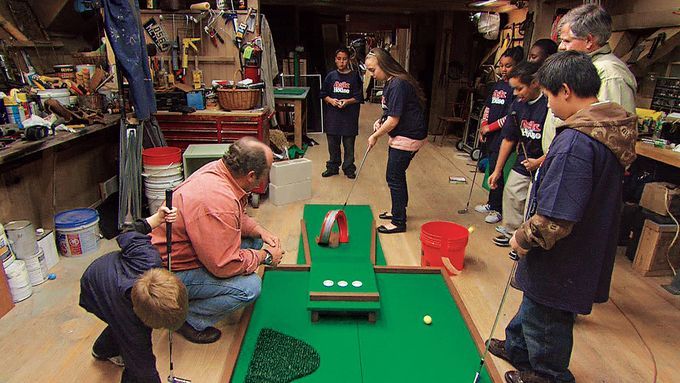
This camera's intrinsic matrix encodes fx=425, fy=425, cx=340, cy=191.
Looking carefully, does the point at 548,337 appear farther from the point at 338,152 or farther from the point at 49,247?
the point at 338,152

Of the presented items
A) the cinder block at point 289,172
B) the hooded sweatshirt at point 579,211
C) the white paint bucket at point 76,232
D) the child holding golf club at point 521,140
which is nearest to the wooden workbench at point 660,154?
the child holding golf club at point 521,140

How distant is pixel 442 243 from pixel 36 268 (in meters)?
2.67

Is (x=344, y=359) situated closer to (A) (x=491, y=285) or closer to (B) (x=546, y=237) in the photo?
(B) (x=546, y=237)

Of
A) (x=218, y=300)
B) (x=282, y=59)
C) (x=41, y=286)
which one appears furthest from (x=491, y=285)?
(x=282, y=59)

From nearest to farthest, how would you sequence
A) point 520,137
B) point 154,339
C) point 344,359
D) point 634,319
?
point 344,359 < point 154,339 < point 634,319 < point 520,137

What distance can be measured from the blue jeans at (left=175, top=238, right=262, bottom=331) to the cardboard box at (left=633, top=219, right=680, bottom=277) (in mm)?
2823

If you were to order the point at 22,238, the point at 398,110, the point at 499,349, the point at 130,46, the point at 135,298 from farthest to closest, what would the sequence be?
the point at 398,110 < the point at 130,46 < the point at 22,238 < the point at 499,349 < the point at 135,298

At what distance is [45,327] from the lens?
7.76 feet

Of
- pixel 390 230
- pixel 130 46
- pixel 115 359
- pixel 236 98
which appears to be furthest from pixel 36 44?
pixel 390 230

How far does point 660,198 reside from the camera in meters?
3.14

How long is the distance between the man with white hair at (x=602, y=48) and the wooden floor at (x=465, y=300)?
1.31 m

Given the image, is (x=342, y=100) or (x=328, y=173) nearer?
(x=342, y=100)

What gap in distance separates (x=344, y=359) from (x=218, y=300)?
713mm

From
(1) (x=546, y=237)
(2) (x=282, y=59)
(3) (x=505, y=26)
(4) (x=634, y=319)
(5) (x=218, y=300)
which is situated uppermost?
(3) (x=505, y=26)
